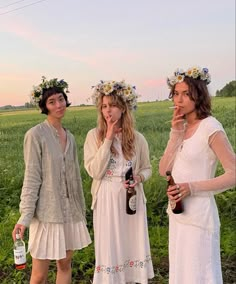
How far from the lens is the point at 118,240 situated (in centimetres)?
327

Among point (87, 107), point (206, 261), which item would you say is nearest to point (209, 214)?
point (206, 261)

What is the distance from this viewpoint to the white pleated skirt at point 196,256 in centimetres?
254

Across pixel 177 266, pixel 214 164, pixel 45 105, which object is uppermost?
pixel 45 105

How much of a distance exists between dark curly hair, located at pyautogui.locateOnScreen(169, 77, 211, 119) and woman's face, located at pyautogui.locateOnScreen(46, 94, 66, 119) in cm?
93

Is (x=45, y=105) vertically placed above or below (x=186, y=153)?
above

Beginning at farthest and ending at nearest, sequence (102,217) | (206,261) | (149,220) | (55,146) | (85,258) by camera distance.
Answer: (149,220)
(85,258)
(102,217)
(55,146)
(206,261)

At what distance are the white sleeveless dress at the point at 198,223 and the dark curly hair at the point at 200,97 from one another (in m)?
0.06

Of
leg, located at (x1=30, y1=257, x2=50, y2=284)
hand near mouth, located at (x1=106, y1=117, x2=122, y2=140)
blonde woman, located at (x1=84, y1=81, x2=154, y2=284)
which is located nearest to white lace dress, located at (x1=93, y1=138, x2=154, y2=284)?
blonde woman, located at (x1=84, y1=81, x2=154, y2=284)

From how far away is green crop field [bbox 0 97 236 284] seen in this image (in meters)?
4.33

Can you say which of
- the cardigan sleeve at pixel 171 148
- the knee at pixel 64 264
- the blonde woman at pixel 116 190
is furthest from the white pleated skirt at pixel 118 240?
the cardigan sleeve at pixel 171 148

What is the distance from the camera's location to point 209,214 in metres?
2.55

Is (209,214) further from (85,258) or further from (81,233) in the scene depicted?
(85,258)

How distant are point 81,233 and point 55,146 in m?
0.65

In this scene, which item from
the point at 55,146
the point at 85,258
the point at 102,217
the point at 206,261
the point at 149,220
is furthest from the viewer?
the point at 149,220
